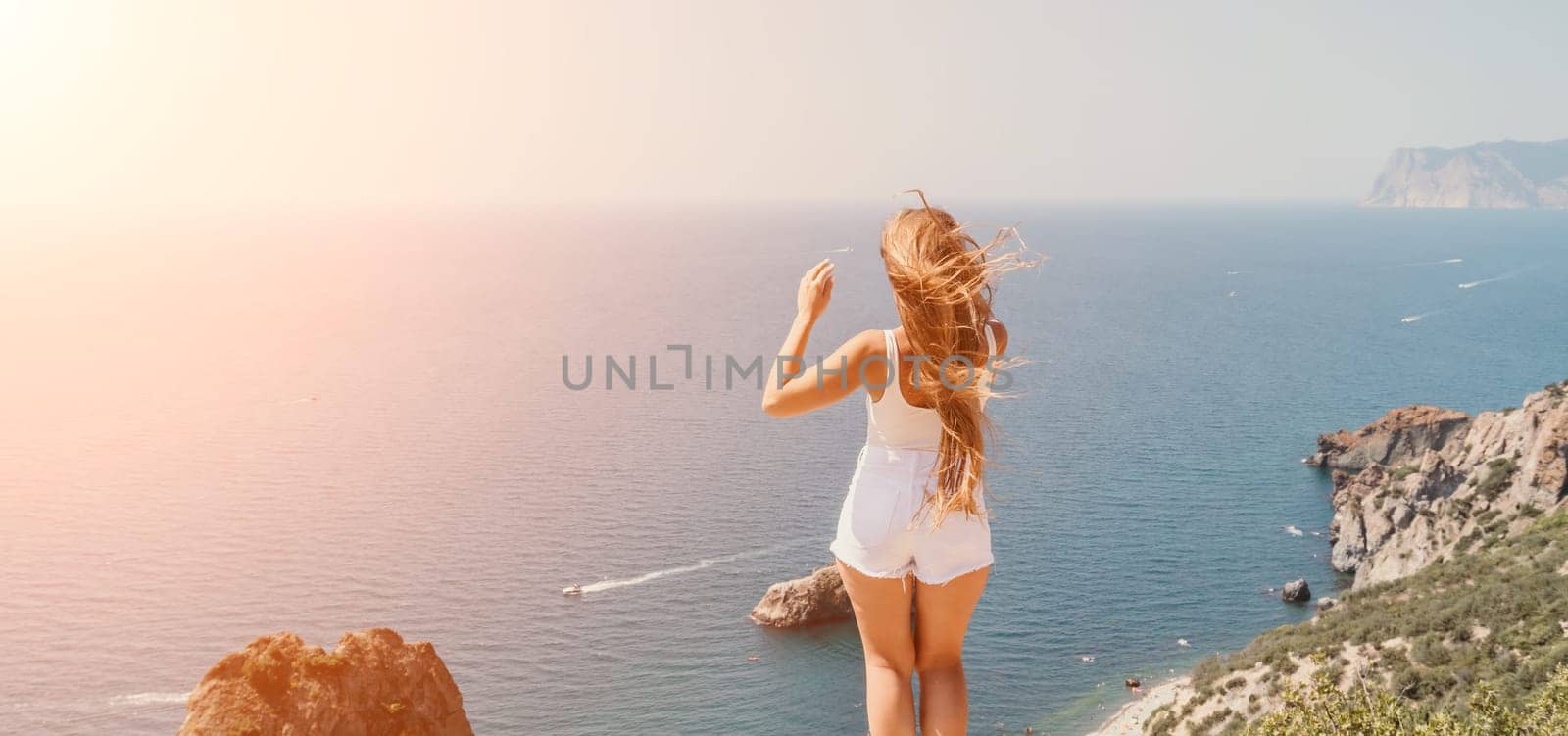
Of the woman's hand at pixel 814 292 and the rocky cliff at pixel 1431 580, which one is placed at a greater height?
the woman's hand at pixel 814 292

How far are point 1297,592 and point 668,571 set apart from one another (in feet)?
103

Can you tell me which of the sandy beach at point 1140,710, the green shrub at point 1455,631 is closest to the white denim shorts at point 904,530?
the green shrub at point 1455,631

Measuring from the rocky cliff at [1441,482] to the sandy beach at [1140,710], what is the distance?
1445 cm

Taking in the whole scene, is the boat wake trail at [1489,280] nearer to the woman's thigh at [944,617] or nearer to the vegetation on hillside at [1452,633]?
the vegetation on hillside at [1452,633]

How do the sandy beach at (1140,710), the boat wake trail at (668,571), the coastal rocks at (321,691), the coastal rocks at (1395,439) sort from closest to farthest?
the coastal rocks at (321,691) < the sandy beach at (1140,710) < the boat wake trail at (668,571) < the coastal rocks at (1395,439)

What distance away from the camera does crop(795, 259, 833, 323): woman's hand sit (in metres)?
3.83

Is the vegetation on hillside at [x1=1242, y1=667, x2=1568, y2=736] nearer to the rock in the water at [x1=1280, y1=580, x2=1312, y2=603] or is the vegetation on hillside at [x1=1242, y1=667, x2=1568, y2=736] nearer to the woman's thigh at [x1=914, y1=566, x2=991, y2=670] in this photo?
the woman's thigh at [x1=914, y1=566, x2=991, y2=670]

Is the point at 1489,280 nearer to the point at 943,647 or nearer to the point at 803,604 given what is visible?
the point at 803,604

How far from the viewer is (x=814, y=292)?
388cm

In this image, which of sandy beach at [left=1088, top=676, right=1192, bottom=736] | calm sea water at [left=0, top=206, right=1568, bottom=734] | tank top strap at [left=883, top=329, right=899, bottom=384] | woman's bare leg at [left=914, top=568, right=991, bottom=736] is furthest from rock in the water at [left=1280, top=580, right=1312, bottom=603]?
tank top strap at [left=883, top=329, right=899, bottom=384]

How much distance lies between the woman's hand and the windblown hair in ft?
0.76

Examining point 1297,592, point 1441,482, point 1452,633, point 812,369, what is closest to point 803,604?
point 1297,592

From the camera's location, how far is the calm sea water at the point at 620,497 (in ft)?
160

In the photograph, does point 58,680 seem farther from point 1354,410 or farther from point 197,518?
point 1354,410
